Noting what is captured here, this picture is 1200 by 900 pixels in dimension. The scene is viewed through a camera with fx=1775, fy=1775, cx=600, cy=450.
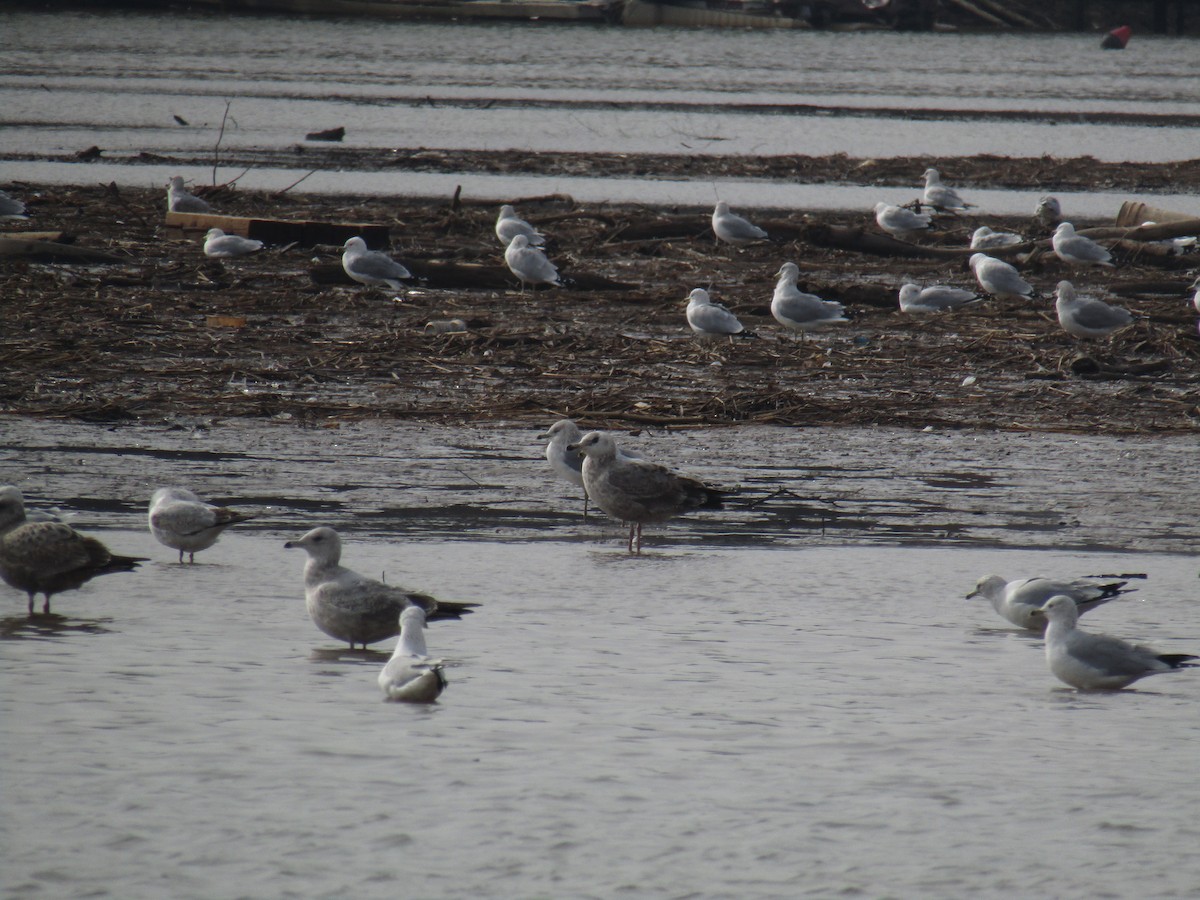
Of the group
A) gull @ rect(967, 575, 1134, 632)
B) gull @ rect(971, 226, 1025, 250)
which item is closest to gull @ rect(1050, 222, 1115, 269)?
gull @ rect(971, 226, 1025, 250)

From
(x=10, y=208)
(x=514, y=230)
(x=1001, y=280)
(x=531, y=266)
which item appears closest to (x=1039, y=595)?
(x=1001, y=280)

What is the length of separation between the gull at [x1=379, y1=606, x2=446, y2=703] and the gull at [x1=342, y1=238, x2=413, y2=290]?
9.04 meters

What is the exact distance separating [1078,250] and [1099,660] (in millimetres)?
11215

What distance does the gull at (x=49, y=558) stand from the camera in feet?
21.5

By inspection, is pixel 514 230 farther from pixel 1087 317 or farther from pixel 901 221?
pixel 1087 317

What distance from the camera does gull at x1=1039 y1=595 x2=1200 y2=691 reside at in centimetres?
605

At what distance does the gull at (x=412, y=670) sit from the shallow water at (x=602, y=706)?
0.26 feet

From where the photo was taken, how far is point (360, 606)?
623 centimetres

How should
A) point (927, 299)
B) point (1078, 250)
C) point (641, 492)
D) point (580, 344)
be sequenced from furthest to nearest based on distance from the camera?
point (1078, 250) < point (927, 299) < point (580, 344) < point (641, 492)

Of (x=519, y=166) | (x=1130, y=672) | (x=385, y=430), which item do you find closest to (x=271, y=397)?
(x=385, y=430)

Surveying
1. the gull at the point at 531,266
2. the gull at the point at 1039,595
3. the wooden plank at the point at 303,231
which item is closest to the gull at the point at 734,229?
the wooden plank at the point at 303,231

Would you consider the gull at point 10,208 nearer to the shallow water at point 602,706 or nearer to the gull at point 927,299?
the gull at point 927,299

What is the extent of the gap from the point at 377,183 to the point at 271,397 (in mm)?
14276

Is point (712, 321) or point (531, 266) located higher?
point (531, 266)
